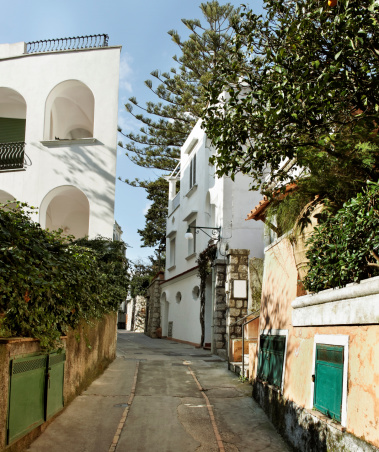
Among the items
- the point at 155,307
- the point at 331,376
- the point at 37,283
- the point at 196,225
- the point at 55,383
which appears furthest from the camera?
the point at 155,307

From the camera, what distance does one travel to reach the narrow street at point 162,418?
256 inches

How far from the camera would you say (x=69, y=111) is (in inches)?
631

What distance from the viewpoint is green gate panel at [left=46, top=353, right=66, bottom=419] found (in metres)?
6.38

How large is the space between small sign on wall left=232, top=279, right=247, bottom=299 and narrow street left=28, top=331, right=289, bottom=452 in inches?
180

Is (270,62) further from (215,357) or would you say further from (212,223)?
(212,223)

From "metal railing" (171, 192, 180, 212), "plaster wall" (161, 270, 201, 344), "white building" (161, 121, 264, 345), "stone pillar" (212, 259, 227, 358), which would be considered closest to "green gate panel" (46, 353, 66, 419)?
"stone pillar" (212, 259, 227, 358)

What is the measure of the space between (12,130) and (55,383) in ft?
35.6

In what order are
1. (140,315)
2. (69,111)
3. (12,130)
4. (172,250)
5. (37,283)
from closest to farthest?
1. (37,283)
2. (12,130)
3. (69,111)
4. (172,250)
5. (140,315)

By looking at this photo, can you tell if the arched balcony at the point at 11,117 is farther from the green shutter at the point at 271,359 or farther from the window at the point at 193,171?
the green shutter at the point at 271,359

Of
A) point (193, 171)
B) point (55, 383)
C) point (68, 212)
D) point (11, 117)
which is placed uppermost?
point (11, 117)

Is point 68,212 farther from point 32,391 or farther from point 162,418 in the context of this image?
point 32,391

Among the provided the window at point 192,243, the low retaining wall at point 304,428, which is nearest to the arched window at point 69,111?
the window at point 192,243

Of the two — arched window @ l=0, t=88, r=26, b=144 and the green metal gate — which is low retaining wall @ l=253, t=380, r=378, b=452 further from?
arched window @ l=0, t=88, r=26, b=144

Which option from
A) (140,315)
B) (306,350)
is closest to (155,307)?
(140,315)
